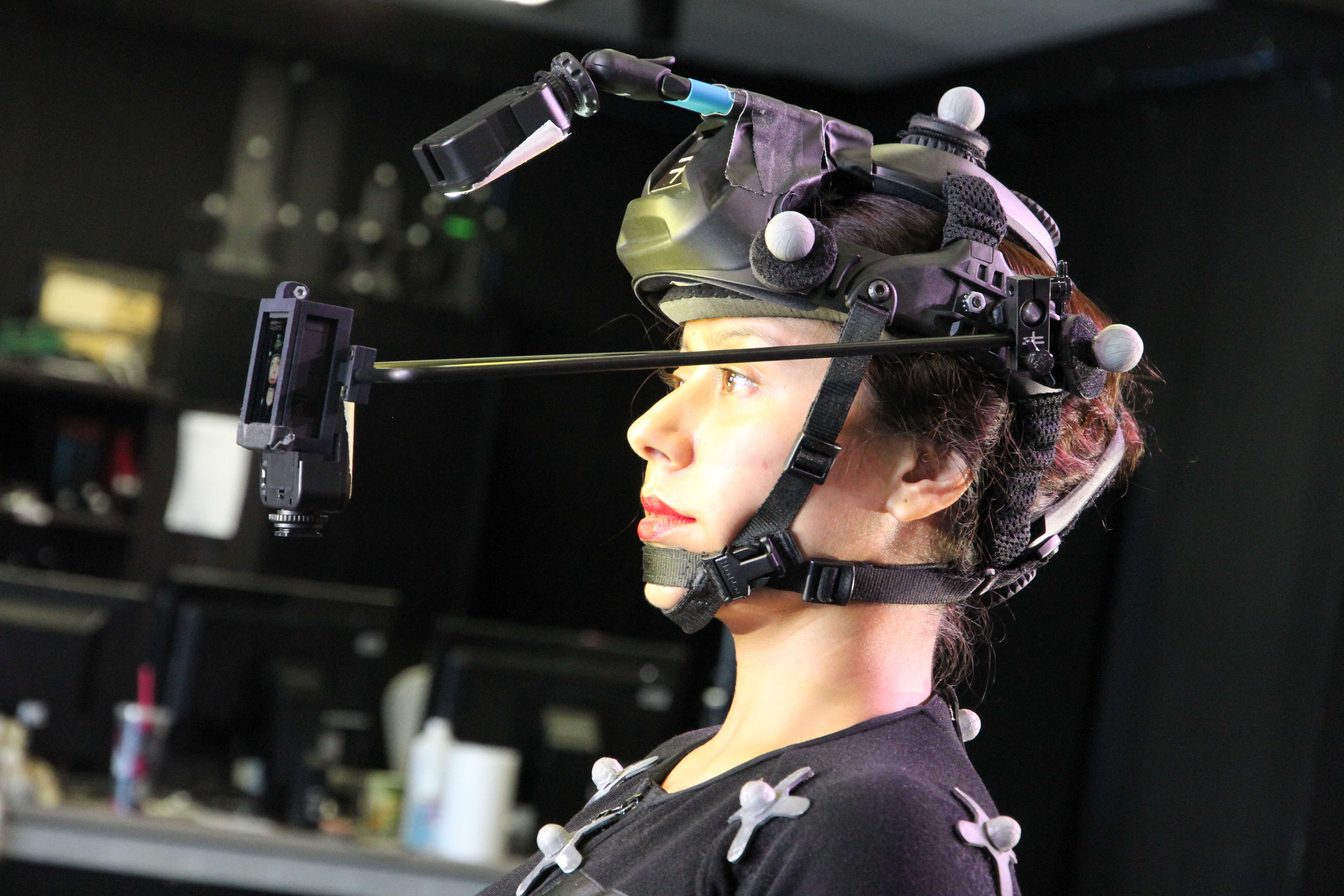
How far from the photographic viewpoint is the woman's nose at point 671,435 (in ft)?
3.56

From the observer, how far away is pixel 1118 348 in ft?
3.47

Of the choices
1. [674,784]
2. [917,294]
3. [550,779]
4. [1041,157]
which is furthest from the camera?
[1041,157]

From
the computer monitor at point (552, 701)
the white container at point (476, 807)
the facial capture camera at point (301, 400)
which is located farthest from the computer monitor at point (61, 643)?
the facial capture camera at point (301, 400)

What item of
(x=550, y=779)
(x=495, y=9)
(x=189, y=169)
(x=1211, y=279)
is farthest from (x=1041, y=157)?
(x=189, y=169)

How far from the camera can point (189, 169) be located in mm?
4840

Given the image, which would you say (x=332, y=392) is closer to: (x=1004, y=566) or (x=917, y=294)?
(x=917, y=294)

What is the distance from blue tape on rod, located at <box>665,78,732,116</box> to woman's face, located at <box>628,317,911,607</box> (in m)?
0.16

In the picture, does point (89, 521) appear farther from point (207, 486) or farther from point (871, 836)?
point (871, 836)

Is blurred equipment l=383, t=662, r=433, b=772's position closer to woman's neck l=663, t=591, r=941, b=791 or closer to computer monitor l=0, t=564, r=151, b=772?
computer monitor l=0, t=564, r=151, b=772

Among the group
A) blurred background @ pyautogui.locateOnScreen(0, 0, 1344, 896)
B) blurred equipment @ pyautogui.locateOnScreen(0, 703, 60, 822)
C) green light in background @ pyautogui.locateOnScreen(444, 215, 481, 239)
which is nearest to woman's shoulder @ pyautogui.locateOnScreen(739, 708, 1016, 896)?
blurred background @ pyautogui.locateOnScreen(0, 0, 1344, 896)

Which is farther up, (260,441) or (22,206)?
(22,206)

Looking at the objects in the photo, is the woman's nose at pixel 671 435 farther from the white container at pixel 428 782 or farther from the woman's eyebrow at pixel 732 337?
the white container at pixel 428 782

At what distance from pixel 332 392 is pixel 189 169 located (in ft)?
14.2

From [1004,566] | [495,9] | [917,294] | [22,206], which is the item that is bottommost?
[1004,566]
